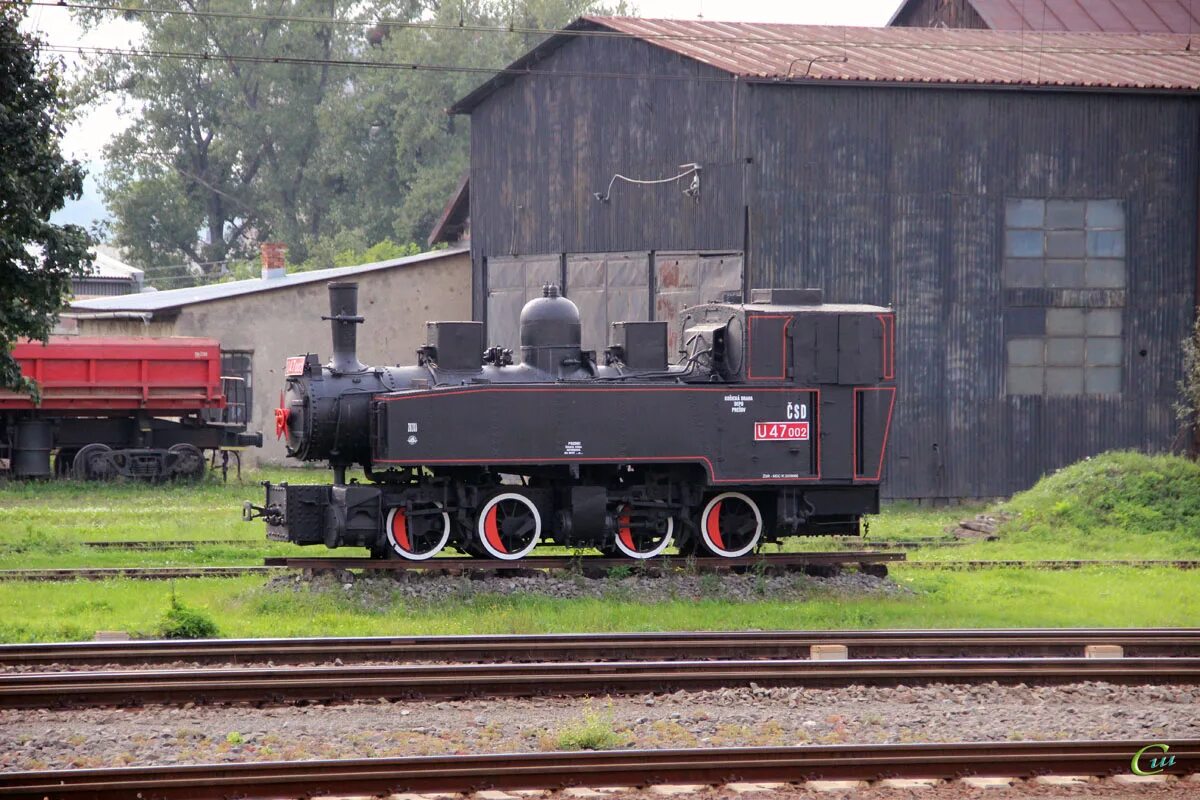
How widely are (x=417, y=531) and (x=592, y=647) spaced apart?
4906 mm

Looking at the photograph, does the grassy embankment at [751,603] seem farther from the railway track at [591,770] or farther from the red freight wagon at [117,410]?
the railway track at [591,770]

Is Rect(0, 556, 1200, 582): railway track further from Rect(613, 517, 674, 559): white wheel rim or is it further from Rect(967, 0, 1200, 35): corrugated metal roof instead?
Rect(967, 0, 1200, 35): corrugated metal roof

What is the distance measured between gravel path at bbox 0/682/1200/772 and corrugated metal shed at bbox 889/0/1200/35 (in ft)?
94.9

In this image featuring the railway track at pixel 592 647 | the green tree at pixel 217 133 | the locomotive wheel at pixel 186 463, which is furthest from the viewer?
the green tree at pixel 217 133

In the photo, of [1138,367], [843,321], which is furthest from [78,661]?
[1138,367]

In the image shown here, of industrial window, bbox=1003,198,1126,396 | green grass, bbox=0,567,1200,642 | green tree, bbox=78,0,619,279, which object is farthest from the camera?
green tree, bbox=78,0,619,279

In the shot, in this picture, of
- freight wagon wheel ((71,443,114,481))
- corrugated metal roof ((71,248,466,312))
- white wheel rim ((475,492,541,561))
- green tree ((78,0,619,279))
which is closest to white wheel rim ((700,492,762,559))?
white wheel rim ((475,492,541,561))

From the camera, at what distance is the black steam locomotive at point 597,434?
16.0 m

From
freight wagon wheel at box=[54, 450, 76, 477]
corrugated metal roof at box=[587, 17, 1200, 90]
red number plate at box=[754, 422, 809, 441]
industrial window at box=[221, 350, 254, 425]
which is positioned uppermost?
corrugated metal roof at box=[587, 17, 1200, 90]

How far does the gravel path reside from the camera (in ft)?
29.2

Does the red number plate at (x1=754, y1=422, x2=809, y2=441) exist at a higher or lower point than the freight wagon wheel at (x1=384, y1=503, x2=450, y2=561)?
higher

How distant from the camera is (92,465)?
27.5 m

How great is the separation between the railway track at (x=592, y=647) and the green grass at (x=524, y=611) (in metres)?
1.32

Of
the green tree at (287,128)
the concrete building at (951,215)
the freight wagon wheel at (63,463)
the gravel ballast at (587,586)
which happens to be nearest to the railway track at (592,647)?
the gravel ballast at (587,586)
